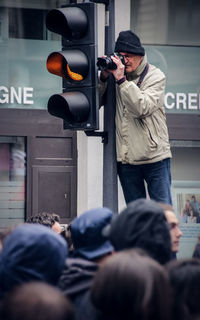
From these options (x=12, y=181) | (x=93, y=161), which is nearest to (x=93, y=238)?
(x=93, y=161)

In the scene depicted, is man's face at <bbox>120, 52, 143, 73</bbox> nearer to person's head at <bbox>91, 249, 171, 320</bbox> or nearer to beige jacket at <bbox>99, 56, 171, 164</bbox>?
beige jacket at <bbox>99, 56, 171, 164</bbox>

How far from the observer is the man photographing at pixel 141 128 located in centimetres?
637

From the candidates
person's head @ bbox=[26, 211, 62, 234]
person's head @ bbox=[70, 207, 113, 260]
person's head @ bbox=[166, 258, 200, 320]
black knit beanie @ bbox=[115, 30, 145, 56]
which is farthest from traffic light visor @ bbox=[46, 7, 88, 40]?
person's head @ bbox=[166, 258, 200, 320]

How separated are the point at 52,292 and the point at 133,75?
3.56 m

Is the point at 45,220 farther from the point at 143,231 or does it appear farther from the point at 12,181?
the point at 143,231

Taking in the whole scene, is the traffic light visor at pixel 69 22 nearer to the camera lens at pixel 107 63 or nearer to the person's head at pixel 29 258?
the camera lens at pixel 107 63

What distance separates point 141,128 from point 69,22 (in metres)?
1.06

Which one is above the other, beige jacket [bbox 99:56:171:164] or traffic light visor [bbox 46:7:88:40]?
traffic light visor [bbox 46:7:88:40]

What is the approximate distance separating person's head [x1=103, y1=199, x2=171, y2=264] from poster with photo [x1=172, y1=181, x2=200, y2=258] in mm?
5458

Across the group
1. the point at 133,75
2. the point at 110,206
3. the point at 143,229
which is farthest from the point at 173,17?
the point at 143,229

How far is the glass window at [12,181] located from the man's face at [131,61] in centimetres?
336

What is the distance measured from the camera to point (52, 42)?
973cm

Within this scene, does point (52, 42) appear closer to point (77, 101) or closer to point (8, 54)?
point (8, 54)

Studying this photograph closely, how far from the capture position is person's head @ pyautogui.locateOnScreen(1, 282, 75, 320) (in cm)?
313
